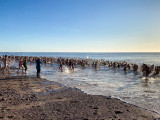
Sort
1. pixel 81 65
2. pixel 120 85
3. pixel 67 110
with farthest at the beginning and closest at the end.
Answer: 1. pixel 81 65
2. pixel 120 85
3. pixel 67 110

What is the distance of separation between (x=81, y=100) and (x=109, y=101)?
1.44 meters

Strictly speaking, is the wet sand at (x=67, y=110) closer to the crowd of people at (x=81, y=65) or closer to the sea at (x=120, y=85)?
the sea at (x=120, y=85)

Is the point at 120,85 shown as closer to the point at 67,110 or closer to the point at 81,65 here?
the point at 67,110

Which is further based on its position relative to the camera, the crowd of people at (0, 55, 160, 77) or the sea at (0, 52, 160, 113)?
the crowd of people at (0, 55, 160, 77)

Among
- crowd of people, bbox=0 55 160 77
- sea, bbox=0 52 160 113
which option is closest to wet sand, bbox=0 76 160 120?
sea, bbox=0 52 160 113

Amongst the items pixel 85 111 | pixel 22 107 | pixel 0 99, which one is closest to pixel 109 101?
pixel 85 111

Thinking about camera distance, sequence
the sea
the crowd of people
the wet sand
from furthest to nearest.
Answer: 1. the crowd of people
2. the sea
3. the wet sand

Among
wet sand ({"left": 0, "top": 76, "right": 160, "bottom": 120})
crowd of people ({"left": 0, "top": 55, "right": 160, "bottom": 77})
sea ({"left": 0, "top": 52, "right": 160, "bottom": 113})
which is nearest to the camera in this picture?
wet sand ({"left": 0, "top": 76, "right": 160, "bottom": 120})

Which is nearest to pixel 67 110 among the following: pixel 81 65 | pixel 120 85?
pixel 120 85

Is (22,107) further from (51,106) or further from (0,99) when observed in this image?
(0,99)

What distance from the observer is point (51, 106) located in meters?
6.88

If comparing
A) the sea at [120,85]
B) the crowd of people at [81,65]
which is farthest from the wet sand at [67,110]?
the crowd of people at [81,65]

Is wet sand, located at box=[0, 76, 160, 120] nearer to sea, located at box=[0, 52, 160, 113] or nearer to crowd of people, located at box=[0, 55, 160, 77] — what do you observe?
sea, located at box=[0, 52, 160, 113]

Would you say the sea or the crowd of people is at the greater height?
the crowd of people
